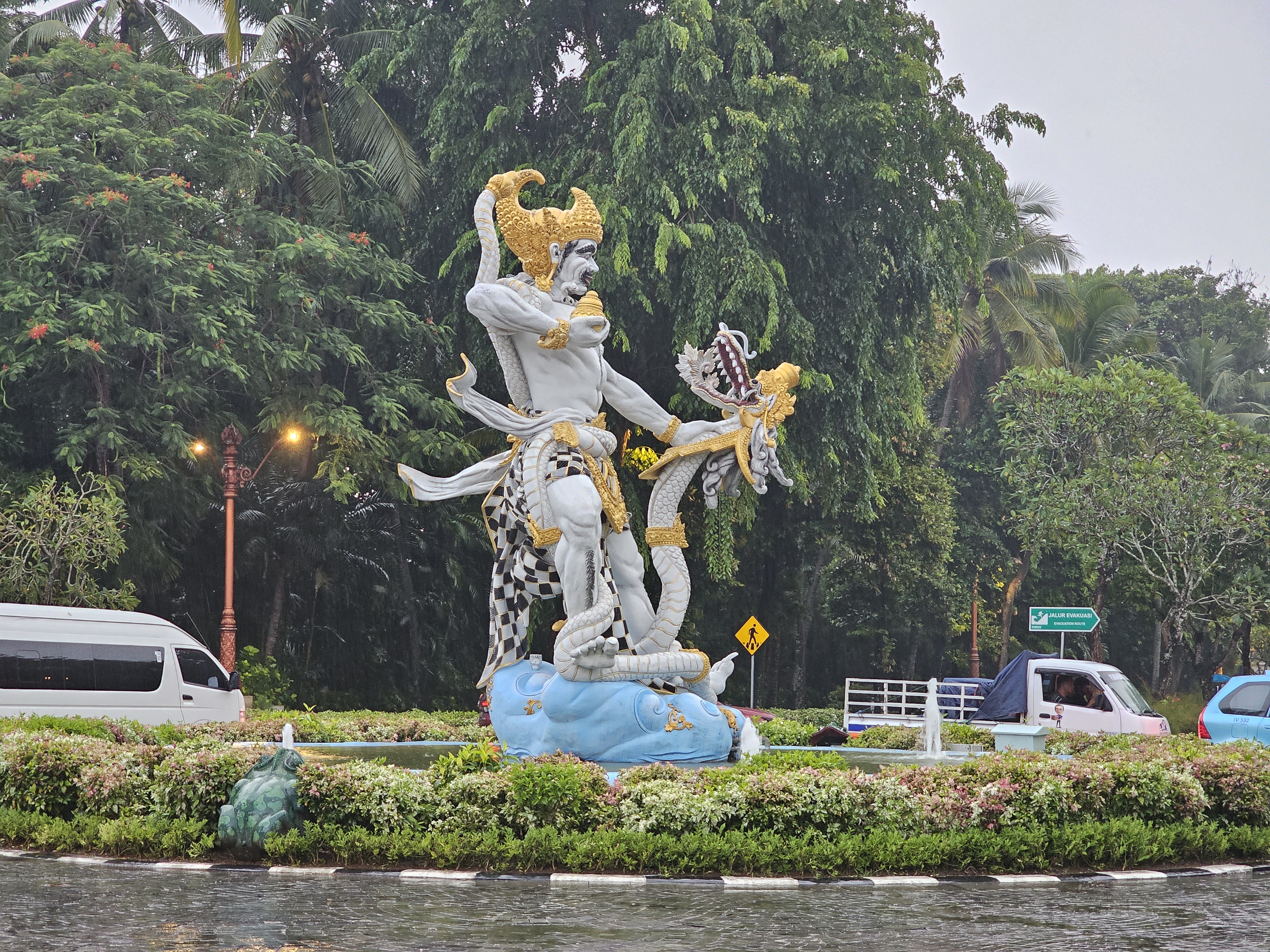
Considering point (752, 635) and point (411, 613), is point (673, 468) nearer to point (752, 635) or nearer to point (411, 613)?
point (752, 635)

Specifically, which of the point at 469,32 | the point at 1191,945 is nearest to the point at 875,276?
the point at 469,32

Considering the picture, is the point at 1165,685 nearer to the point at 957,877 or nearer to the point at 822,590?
the point at 822,590

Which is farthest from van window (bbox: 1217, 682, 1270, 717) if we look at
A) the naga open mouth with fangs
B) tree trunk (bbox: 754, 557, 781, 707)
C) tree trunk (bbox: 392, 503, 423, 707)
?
tree trunk (bbox: 392, 503, 423, 707)

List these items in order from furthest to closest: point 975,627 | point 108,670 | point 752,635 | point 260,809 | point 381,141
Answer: point 975,627 → point 381,141 → point 752,635 → point 108,670 → point 260,809

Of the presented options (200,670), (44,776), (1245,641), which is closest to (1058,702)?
(200,670)

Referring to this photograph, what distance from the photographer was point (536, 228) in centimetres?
1265

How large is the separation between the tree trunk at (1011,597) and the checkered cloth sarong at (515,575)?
2638 centimetres

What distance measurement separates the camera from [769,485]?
28.3 m

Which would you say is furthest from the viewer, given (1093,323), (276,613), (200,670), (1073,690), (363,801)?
(1093,323)

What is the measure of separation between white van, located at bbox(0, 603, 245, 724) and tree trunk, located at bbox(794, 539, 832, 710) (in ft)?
59.4

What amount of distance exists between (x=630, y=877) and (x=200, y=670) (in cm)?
1185

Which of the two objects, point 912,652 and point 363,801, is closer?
point 363,801

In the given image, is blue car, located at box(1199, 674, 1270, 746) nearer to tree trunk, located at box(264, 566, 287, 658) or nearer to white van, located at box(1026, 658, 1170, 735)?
white van, located at box(1026, 658, 1170, 735)

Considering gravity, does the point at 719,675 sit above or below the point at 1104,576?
below
